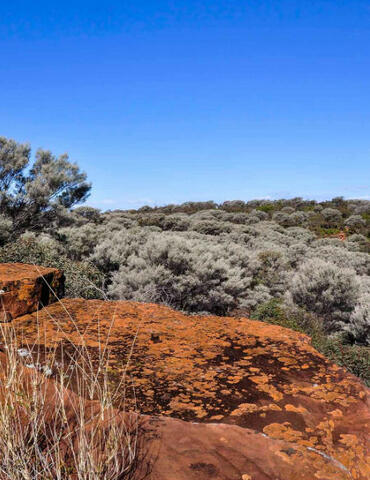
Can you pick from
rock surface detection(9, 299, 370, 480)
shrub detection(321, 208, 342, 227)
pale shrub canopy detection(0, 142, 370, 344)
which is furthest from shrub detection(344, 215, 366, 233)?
rock surface detection(9, 299, 370, 480)

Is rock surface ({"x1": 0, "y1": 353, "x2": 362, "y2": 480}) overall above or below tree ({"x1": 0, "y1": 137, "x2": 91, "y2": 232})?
below

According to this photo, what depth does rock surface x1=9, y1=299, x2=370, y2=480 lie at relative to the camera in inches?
52.4

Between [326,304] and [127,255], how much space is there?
18.5 feet

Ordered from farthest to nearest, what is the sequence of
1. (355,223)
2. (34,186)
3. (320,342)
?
(355,223) < (34,186) < (320,342)

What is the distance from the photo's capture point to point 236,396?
1833 mm

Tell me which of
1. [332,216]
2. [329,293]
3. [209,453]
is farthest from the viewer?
[332,216]

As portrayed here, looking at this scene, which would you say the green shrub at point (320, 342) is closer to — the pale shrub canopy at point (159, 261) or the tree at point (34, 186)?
the pale shrub canopy at point (159, 261)

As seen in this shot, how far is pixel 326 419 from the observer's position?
1.65m

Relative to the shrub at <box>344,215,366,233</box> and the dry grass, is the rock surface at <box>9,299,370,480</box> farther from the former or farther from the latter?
the shrub at <box>344,215,366,233</box>

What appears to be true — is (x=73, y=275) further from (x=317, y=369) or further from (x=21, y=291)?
(x=317, y=369)

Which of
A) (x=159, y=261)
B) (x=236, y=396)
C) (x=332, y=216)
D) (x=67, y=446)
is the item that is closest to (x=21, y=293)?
(x=67, y=446)

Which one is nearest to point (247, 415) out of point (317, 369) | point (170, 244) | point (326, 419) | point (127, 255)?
point (326, 419)

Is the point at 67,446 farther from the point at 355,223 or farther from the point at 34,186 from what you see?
the point at 355,223

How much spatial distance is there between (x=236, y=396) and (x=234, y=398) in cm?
2
